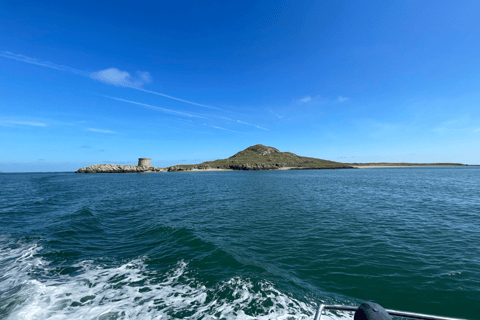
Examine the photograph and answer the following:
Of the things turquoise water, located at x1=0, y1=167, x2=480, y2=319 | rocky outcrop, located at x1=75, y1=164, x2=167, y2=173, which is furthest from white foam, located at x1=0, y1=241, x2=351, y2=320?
rocky outcrop, located at x1=75, y1=164, x2=167, y2=173

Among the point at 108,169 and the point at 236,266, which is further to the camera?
the point at 108,169

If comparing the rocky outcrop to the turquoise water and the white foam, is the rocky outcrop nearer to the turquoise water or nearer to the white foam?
the turquoise water

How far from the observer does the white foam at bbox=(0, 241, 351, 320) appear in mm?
8570

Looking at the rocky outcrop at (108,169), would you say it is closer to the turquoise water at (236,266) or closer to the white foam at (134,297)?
the turquoise water at (236,266)

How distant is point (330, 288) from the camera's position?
10109mm

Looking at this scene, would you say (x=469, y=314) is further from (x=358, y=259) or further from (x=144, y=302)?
(x=144, y=302)

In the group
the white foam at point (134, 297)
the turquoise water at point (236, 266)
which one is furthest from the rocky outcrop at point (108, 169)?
the white foam at point (134, 297)

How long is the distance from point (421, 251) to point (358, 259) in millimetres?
5215

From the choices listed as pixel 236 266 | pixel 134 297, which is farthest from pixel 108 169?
pixel 236 266

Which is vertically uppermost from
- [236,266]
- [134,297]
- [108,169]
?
[108,169]

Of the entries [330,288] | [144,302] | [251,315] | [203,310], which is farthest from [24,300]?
[330,288]

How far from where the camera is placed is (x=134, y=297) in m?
9.80

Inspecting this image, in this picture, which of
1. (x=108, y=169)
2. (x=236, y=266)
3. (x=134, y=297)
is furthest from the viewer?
(x=108, y=169)

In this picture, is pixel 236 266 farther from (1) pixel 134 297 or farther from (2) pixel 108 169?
(2) pixel 108 169
